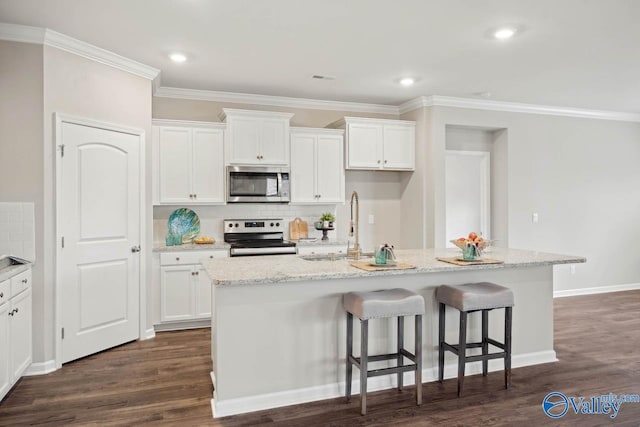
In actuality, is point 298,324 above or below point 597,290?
above

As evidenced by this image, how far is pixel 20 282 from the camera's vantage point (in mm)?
3064

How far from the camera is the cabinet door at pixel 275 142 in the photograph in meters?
4.91

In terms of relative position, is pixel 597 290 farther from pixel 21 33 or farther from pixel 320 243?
pixel 21 33

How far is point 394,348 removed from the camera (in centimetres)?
313

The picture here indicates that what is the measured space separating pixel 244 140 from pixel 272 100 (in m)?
0.79

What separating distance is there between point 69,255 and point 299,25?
8.54 feet

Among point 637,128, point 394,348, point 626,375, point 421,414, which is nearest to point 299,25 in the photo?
point 394,348

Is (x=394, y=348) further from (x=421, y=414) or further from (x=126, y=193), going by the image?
(x=126, y=193)

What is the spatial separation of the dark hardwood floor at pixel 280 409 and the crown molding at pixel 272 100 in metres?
2.74

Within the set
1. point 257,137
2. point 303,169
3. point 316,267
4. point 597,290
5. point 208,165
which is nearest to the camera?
point 316,267

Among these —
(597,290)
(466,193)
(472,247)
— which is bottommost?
(597,290)

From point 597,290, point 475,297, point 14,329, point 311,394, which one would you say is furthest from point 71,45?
point 597,290

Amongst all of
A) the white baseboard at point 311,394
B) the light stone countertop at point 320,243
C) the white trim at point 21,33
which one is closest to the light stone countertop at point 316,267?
the white baseboard at point 311,394

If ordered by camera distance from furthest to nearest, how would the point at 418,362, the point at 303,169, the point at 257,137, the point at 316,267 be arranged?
1. the point at 303,169
2. the point at 257,137
3. the point at 316,267
4. the point at 418,362
